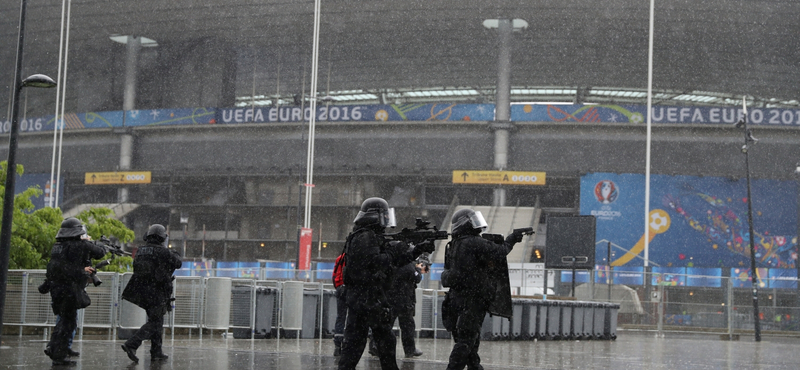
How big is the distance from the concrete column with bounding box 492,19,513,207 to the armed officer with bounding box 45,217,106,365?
32275 mm

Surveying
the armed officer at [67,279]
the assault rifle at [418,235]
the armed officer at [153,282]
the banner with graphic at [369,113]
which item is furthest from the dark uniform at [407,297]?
the banner with graphic at [369,113]

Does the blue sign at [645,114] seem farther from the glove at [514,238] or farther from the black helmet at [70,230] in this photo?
the glove at [514,238]

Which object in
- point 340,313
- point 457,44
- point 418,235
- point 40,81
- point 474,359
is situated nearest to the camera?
point 418,235

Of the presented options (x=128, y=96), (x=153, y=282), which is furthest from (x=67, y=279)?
(x=128, y=96)

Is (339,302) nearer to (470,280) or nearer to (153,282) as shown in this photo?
(153,282)

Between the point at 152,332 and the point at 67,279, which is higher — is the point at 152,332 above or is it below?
below

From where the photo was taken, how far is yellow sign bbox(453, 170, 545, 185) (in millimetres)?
40906

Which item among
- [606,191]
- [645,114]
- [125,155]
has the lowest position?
[606,191]

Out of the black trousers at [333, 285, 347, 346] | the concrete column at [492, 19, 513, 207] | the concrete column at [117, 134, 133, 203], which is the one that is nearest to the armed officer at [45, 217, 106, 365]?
the black trousers at [333, 285, 347, 346]

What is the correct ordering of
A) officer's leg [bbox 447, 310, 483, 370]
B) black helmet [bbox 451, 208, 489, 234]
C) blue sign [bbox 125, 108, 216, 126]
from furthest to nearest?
blue sign [bbox 125, 108, 216, 126], black helmet [bbox 451, 208, 489, 234], officer's leg [bbox 447, 310, 483, 370]

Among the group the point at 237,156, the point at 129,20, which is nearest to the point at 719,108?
the point at 237,156

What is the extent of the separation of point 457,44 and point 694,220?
14170 millimetres

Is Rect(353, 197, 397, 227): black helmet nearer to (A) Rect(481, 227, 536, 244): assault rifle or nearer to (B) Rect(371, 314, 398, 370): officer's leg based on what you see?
(B) Rect(371, 314, 398, 370): officer's leg

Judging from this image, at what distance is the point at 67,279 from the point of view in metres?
10.1
